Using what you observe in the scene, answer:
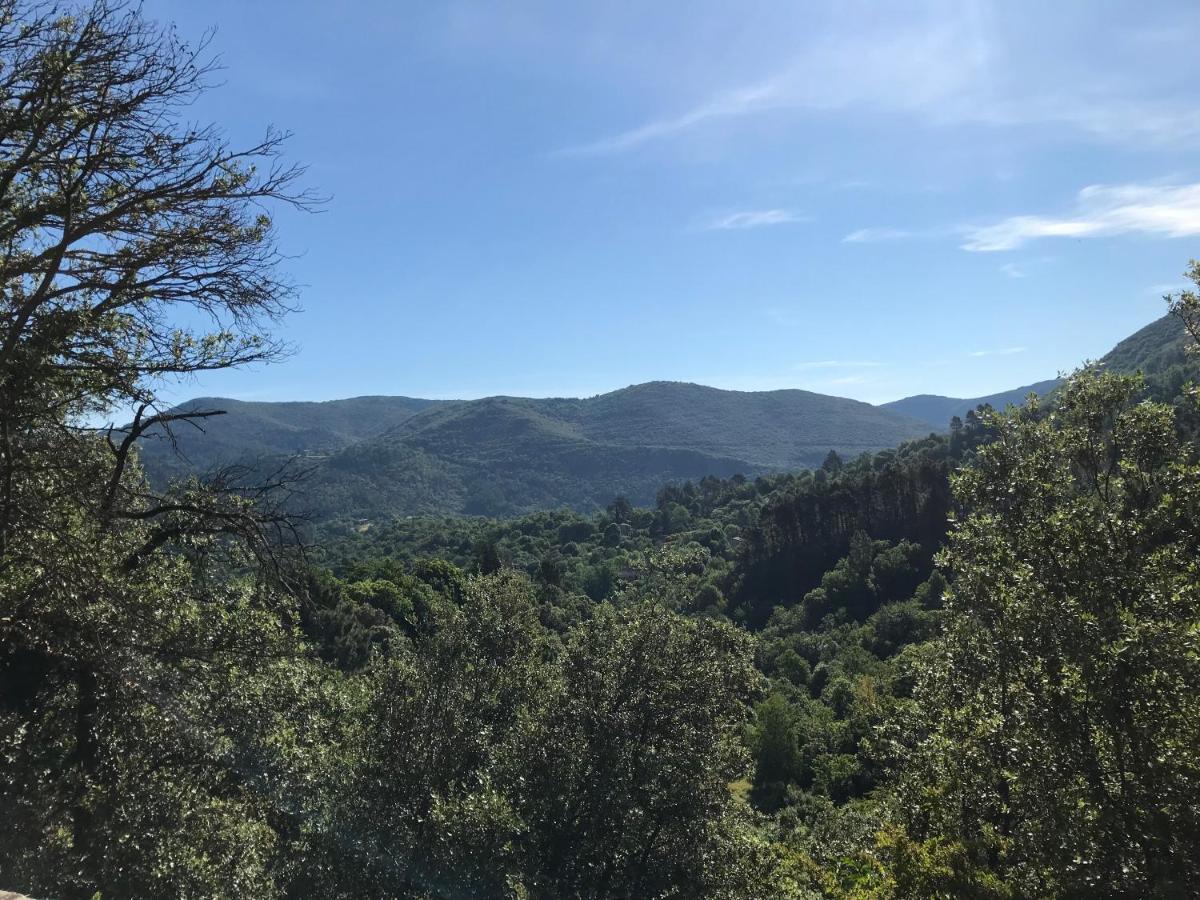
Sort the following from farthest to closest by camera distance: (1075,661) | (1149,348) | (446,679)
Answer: (1149,348), (446,679), (1075,661)

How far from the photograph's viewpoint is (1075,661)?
7.58m

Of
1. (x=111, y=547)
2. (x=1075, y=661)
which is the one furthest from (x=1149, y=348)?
(x=111, y=547)

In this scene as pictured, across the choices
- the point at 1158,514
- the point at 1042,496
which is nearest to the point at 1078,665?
the point at 1158,514

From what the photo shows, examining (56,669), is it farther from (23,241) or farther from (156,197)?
(156,197)

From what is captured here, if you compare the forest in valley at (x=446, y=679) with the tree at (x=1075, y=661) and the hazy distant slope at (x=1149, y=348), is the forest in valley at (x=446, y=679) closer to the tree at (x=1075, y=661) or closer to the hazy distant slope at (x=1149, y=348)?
the tree at (x=1075, y=661)

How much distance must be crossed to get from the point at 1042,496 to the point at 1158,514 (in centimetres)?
195

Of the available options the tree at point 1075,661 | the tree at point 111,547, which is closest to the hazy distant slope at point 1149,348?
the tree at point 1075,661

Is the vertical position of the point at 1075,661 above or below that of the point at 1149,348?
below

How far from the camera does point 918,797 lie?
34.6 ft

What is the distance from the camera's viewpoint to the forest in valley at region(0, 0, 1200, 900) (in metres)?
6.82

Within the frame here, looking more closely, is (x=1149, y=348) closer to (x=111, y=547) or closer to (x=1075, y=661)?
(x=1075, y=661)

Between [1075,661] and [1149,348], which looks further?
[1149,348]

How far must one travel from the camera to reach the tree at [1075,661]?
6887 millimetres

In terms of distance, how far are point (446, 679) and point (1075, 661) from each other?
10.6 metres
